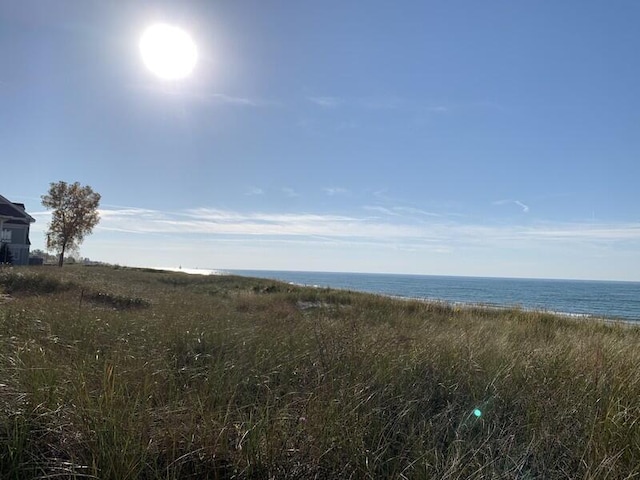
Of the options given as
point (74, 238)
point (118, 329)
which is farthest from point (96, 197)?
point (118, 329)

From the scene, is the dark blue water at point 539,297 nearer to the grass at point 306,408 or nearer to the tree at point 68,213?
the grass at point 306,408

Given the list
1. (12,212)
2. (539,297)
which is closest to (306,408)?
(12,212)

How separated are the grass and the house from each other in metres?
48.9

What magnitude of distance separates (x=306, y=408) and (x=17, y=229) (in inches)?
2145

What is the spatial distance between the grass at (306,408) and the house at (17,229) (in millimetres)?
48916

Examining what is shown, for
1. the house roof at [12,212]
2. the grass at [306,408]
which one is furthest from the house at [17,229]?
the grass at [306,408]

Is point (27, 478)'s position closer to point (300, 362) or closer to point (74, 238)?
point (300, 362)

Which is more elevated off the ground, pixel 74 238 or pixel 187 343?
pixel 74 238

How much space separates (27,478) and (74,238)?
59253 millimetres

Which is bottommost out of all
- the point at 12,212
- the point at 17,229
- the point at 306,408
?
the point at 306,408

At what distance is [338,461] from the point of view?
298 centimetres

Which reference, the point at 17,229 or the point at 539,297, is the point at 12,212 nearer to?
the point at 17,229

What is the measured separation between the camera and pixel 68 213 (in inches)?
2095

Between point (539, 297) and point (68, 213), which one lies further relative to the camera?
point (539, 297)
